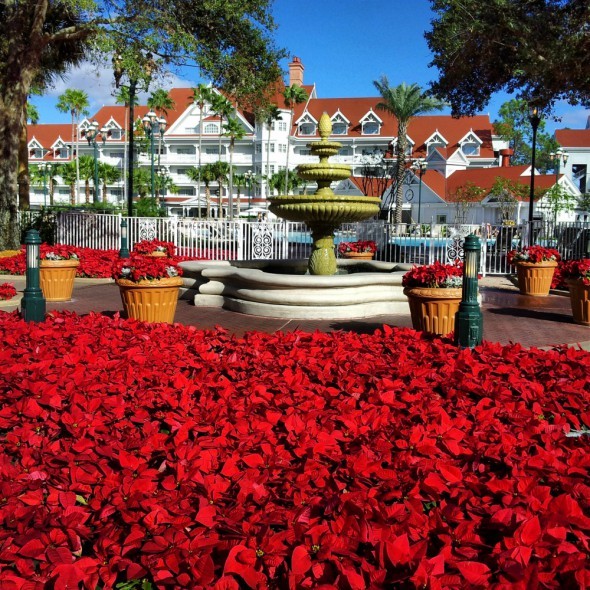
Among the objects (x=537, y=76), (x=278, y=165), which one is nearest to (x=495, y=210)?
(x=278, y=165)

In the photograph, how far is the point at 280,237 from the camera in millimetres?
20766

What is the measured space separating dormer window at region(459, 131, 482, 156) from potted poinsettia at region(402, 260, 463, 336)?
201 ft

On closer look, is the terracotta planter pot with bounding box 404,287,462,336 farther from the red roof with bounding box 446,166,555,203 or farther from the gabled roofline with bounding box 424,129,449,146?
the gabled roofline with bounding box 424,129,449,146

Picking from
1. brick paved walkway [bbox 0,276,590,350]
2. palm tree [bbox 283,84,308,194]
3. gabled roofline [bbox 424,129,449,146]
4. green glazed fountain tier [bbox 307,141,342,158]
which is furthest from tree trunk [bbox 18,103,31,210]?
gabled roofline [bbox 424,129,449,146]

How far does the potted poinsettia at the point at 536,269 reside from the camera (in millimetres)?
14016

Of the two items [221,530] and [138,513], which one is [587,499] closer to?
[221,530]

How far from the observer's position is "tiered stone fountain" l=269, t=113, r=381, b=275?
11.2m

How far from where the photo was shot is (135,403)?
3961mm

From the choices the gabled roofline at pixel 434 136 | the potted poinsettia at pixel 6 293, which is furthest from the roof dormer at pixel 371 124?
the potted poinsettia at pixel 6 293

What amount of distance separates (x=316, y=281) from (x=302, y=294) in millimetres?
305

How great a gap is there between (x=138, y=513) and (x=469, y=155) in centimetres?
6805

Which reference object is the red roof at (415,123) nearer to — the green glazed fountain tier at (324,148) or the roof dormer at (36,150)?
the roof dormer at (36,150)

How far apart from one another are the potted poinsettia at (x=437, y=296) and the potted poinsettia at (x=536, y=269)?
6.63m

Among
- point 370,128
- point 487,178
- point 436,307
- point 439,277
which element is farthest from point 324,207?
point 370,128
